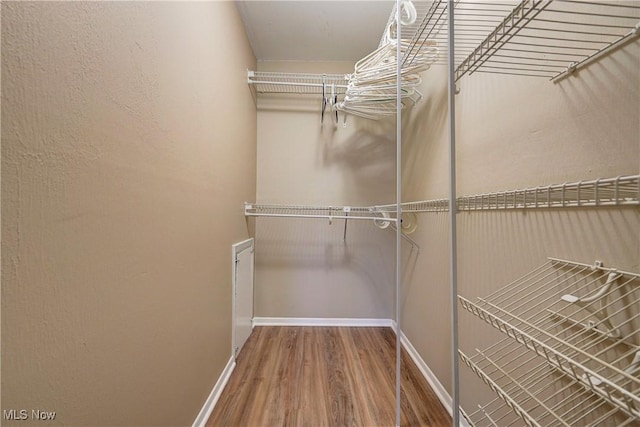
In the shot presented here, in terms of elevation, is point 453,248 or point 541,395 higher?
point 453,248

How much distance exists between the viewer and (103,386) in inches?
23.7

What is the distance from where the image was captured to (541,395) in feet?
2.40

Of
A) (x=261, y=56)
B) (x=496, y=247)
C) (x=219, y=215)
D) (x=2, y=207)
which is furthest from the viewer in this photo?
(x=261, y=56)

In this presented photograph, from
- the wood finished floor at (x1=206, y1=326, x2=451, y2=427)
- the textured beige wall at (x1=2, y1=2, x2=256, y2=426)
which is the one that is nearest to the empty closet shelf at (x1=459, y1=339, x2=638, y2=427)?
the wood finished floor at (x1=206, y1=326, x2=451, y2=427)

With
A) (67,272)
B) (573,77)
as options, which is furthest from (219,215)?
(573,77)

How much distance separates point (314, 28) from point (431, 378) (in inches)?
101

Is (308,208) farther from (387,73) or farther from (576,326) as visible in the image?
(576,326)

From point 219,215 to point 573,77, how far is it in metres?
1.53

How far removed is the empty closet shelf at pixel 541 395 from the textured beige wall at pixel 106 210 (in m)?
0.96

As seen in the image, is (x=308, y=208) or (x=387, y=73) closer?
(x=387, y=73)

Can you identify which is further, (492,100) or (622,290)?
(492,100)

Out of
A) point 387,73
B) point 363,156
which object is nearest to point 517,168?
point 387,73

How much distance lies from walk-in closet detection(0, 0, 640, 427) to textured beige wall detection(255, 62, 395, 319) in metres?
0.19

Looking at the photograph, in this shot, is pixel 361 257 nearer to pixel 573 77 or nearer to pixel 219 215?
pixel 219 215
